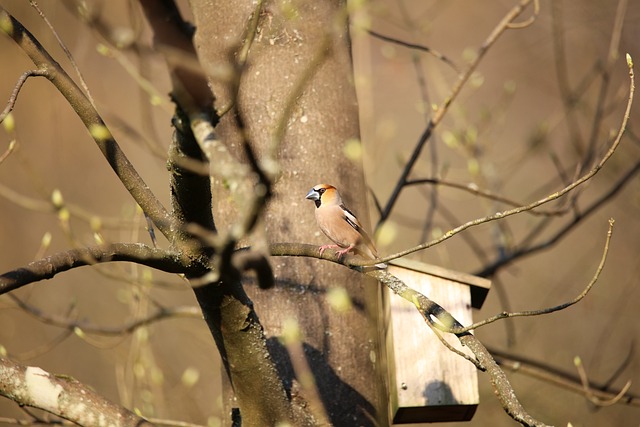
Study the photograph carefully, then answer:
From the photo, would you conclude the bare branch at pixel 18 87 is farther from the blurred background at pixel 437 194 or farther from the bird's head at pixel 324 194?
the blurred background at pixel 437 194

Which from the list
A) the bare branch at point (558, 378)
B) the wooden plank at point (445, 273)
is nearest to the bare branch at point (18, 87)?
the wooden plank at point (445, 273)

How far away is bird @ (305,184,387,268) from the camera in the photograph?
298cm

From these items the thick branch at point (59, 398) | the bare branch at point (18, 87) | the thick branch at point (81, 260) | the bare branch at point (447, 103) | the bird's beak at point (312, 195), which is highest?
the bare branch at point (447, 103)

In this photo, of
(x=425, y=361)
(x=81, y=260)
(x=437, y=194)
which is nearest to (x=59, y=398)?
(x=81, y=260)

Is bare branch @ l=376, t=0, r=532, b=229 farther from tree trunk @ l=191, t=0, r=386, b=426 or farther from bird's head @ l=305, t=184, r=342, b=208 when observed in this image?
bird's head @ l=305, t=184, r=342, b=208

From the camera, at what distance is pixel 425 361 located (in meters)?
3.48

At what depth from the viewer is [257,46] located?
3199 millimetres

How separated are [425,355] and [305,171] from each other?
1.04 metres

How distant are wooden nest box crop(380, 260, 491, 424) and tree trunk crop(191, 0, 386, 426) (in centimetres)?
33

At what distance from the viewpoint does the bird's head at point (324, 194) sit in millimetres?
3096

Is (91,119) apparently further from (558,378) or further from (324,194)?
(558,378)

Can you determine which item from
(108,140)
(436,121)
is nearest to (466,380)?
(436,121)

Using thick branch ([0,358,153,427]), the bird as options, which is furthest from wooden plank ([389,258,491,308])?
thick branch ([0,358,153,427])

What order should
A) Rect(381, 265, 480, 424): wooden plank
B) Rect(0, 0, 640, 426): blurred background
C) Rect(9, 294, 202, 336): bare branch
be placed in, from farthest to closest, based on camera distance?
1. Rect(0, 0, 640, 426): blurred background
2. Rect(9, 294, 202, 336): bare branch
3. Rect(381, 265, 480, 424): wooden plank
